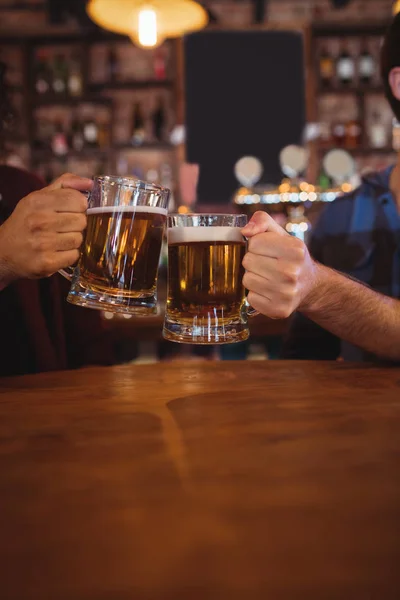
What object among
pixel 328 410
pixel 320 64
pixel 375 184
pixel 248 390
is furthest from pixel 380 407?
pixel 320 64

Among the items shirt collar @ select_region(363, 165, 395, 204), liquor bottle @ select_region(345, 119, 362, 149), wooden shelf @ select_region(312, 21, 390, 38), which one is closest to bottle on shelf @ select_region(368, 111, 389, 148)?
liquor bottle @ select_region(345, 119, 362, 149)

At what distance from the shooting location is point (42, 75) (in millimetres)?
5000

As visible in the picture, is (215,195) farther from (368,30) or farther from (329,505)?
(329,505)

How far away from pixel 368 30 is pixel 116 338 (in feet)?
12.9

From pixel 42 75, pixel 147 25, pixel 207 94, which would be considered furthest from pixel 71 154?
pixel 147 25

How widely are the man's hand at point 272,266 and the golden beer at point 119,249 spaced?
7.2 inches

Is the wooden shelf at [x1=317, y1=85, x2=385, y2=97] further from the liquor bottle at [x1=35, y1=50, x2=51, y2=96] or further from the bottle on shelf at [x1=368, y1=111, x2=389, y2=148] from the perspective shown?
the liquor bottle at [x1=35, y1=50, x2=51, y2=96]

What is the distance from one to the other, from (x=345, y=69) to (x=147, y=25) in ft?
9.60

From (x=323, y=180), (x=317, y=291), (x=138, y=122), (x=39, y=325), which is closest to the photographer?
(x=317, y=291)

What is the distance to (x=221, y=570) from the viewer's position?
0.32 m

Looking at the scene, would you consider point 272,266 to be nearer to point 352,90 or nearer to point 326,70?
point 352,90

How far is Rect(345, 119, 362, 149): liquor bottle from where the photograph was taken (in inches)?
194

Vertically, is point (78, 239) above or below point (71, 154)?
below

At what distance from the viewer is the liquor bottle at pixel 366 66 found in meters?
4.83
